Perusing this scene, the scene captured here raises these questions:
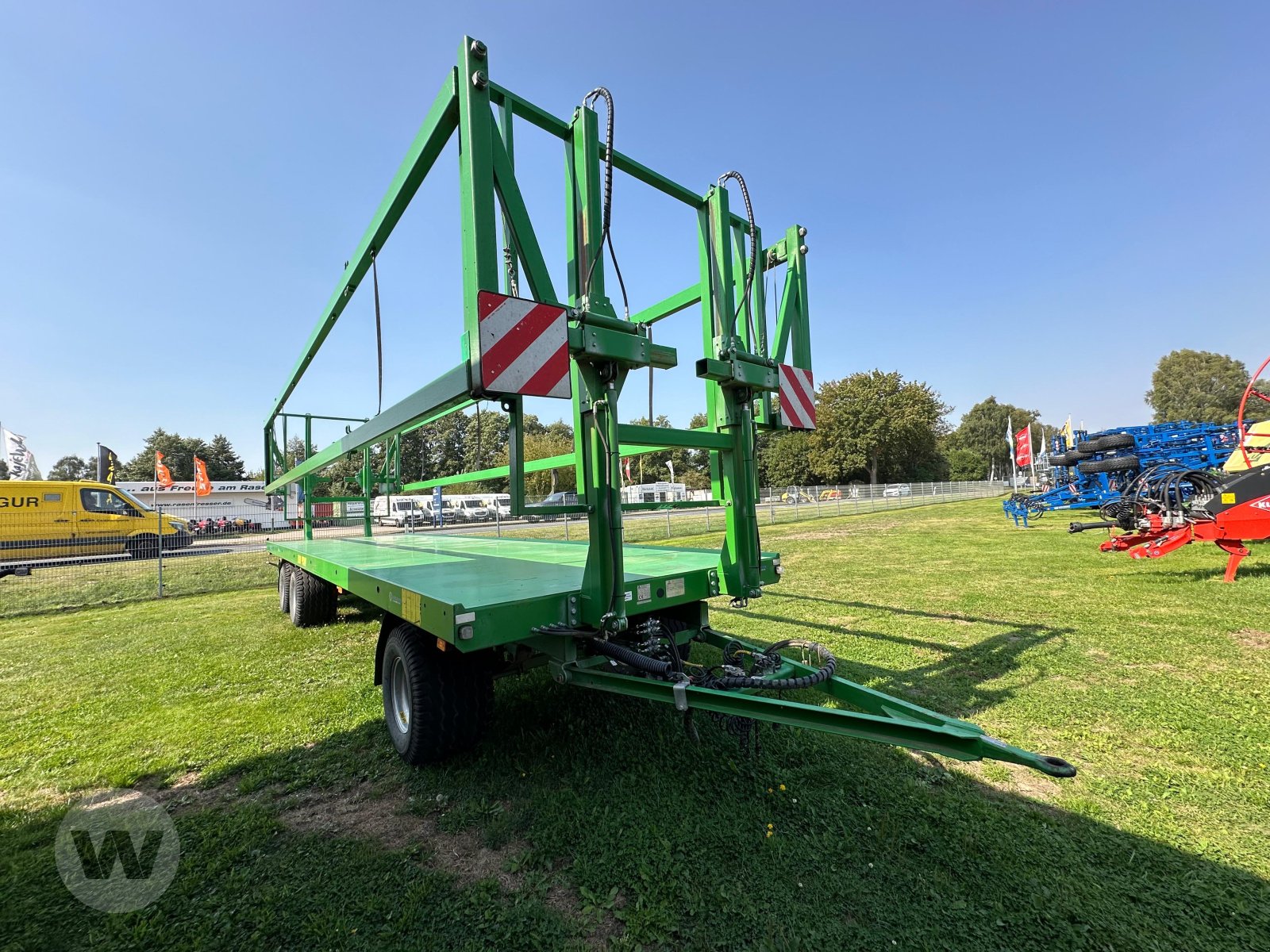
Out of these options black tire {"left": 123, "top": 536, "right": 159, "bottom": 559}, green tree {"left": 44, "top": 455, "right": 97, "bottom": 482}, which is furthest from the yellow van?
green tree {"left": 44, "top": 455, "right": 97, "bottom": 482}

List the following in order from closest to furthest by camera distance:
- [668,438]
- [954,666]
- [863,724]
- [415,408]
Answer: [863,724] → [415,408] → [668,438] → [954,666]

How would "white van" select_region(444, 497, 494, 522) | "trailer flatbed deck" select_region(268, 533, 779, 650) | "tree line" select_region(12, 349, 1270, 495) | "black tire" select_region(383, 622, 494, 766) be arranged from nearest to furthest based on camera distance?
"trailer flatbed deck" select_region(268, 533, 779, 650)
"black tire" select_region(383, 622, 494, 766)
"white van" select_region(444, 497, 494, 522)
"tree line" select_region(12, 349, 1270, 495)

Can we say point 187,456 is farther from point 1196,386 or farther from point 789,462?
point 1196,386

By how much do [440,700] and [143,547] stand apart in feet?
59.0

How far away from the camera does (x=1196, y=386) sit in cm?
6238

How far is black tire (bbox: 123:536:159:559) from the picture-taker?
14.9m

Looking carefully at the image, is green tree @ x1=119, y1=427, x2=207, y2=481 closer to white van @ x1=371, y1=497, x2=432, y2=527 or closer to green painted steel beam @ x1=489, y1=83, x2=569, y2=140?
white van @ x1=371, y1=497, x2=432, y2=527

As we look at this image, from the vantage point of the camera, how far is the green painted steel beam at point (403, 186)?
2.60 m

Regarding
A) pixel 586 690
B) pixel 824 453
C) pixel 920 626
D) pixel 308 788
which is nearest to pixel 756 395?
pixel 586 690

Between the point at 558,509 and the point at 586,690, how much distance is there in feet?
6.51

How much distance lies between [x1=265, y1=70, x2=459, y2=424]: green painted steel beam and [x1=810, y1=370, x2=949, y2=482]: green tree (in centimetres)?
4393

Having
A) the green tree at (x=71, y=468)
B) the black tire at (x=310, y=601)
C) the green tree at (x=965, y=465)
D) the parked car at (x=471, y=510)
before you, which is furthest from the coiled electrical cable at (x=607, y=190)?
the green tree at (x=71, y=468)

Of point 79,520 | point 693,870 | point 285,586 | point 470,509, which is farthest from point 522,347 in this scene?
point 470,509

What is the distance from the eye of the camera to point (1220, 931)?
1.78 metres
